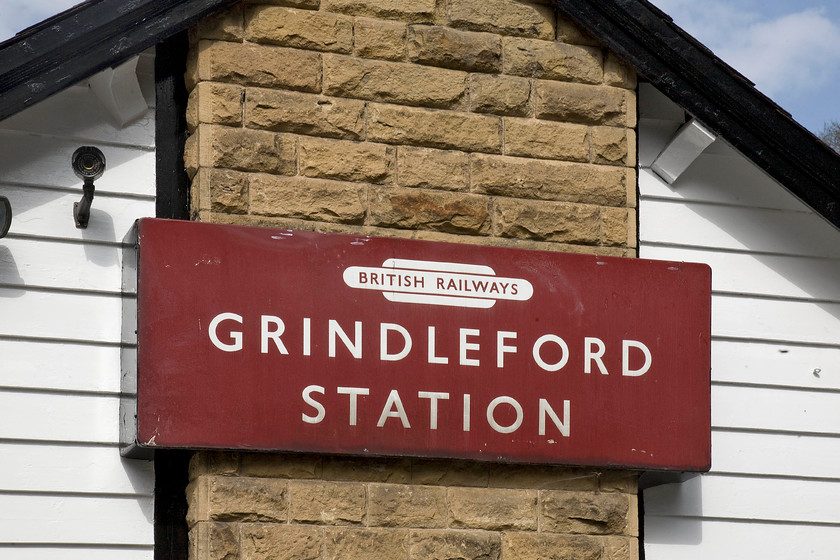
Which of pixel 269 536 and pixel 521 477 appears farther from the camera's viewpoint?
pixel 521 477

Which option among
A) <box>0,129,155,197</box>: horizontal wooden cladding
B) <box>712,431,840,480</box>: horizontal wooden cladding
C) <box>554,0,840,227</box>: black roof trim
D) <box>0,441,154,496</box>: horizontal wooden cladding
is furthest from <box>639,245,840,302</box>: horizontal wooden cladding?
<box>0,441,154,496</box>: horizontal wooden cladding

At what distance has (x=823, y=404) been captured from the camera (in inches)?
264

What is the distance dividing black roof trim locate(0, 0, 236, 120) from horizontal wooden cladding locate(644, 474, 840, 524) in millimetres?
3153

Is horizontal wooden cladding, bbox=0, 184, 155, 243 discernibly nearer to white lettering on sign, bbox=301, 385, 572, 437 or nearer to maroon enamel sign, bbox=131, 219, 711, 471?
maroon enamel sign, bbox=131, 219, 711, 471

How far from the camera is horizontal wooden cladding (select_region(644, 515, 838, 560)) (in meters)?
6.40

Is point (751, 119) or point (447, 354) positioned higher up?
point (751, 119)

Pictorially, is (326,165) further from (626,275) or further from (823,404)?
(823,404)

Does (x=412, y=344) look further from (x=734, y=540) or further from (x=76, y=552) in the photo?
(x=734, y=540)

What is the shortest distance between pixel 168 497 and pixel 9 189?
5.02 ft

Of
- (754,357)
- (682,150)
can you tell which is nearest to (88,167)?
(682,150)

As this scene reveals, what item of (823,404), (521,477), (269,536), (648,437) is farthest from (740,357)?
(269,536)

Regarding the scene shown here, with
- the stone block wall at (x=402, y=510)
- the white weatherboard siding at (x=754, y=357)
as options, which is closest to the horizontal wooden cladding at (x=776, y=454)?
the white weatherboard siding at (x=754, y=357)

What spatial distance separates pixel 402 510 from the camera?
576 cm

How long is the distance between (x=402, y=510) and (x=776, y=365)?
2.17 metres
